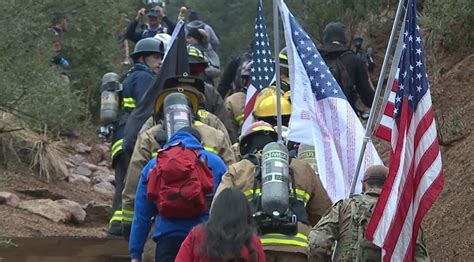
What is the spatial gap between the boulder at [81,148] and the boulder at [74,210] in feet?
13.4

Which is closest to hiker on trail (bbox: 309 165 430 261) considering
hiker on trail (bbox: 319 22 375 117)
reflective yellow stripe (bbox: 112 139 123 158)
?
reflective yellow stripe (bbox: 112 139 123 158)

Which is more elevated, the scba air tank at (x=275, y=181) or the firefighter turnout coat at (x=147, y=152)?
the firefighter turnout coat at (x=147, y=152)

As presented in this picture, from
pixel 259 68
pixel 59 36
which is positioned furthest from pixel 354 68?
pixel 59 36

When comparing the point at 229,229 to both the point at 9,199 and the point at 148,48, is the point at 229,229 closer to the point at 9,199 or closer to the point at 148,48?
the point at 148,48

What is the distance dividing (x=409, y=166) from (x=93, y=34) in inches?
521

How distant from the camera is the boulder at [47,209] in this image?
47.8 ft

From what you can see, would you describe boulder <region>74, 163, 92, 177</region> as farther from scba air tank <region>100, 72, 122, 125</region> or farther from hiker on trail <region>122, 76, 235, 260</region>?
hiker on trail <region>122, 76, 235, 260</region>

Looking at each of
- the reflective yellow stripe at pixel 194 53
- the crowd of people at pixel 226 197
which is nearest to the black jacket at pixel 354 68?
the reflective yellow stripe at pixel 194 53

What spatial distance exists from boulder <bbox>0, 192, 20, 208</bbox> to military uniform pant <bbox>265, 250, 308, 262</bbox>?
7336 millimetres

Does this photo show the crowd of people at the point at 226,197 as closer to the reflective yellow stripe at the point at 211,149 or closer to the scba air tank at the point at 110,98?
the reflective yellow stripe at the point at 211,149

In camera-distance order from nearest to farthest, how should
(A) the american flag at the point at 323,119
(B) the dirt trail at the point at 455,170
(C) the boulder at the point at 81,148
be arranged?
(A) the american flag at the point at 323,119 < (B) the dirt trail at the point at 455,170 < (C) the boulder at the point at 81,148

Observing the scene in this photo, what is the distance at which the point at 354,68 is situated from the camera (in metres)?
13.0

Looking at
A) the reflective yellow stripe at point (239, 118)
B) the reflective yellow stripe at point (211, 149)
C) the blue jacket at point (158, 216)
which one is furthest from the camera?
the reflective yellow stripe at point (239, 118)

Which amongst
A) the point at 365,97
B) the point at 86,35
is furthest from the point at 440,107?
the point at 86,35
